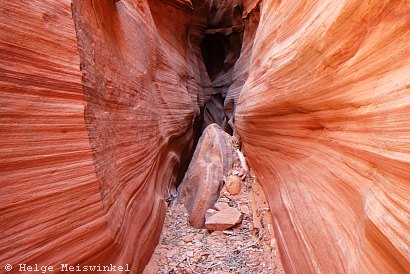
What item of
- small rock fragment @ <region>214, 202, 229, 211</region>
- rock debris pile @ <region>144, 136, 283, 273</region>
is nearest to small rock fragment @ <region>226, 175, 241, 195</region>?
rock debris pile @ <region>144, 136, 283, 273</region>

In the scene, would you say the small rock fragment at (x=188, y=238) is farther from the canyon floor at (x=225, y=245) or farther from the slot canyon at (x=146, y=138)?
the slot canyon at (x=146, y=138)

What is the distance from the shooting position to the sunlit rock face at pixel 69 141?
1.24 metres

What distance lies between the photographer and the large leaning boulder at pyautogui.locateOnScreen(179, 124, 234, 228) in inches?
123

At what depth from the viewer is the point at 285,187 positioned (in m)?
→ 2.42

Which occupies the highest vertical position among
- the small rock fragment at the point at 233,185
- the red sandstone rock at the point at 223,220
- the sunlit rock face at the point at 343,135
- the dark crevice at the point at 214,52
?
the dark crevice at the point at 214,52

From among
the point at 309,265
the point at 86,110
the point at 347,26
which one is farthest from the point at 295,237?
the point at 86,110

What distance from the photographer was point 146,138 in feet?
9.39

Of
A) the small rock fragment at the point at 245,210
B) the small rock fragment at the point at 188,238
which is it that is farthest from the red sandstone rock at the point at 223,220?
the small rock fragment at the point at 188,238

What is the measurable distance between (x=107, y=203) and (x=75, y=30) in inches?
45.8

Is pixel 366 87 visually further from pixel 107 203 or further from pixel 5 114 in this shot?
pixel 5 114

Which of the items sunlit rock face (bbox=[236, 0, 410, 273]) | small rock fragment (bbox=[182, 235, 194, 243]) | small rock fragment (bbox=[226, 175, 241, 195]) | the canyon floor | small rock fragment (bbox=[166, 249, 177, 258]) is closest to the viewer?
sunlit rock face (bbox=[236, 0, 410, 273])

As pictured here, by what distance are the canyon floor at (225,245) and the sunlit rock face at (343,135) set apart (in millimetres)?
216

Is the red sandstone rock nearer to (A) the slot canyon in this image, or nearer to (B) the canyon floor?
(B) the canyon floor

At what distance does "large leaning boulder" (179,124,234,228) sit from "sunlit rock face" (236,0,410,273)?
899 mm
